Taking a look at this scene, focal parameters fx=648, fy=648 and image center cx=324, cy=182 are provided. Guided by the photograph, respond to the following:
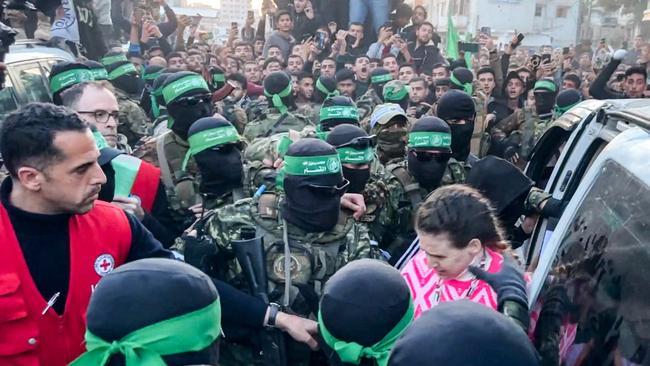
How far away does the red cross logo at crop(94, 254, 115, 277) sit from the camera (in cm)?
219

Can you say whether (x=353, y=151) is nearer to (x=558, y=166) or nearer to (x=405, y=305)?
(x=558, y=166)

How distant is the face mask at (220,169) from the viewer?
3834 millimetres

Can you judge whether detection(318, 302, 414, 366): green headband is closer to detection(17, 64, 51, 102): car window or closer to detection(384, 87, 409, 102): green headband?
detection(17, 64, 51, 102): car window

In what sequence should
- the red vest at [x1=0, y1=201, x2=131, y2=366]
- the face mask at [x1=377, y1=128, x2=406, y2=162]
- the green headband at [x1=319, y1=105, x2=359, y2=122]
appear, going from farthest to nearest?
1. the green headband at [x1=319, y1=105, x2=359, y2=122]
2. the face mask at [x1=377, y1=128, x2=406, y2=162]
3. the red vest at [x1=0, y1=201, x2=131, y2=366]

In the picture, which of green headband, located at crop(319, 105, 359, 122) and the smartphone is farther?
the smartphone

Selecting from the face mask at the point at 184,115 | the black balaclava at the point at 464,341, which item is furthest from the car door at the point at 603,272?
the face mask at the point at 184,115

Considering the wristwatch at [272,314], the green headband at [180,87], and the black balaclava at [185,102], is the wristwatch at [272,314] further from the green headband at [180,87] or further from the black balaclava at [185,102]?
the green headband at [180,87]

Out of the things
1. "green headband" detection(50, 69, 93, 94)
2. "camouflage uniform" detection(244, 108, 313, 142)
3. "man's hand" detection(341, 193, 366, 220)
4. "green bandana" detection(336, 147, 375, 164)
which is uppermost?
"green headband" detection(50, 69, 93, 94)

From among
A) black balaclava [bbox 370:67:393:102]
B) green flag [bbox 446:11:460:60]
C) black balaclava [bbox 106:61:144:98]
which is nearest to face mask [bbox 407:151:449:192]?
black balaclava [bbox 106:61:144:98]

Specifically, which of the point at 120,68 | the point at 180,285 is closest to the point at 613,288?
the point at 180,285

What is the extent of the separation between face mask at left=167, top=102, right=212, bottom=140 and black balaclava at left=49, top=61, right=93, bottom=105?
0.68 meters

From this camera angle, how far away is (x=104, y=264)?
7.27 feet

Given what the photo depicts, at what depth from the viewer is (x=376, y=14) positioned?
1320cm

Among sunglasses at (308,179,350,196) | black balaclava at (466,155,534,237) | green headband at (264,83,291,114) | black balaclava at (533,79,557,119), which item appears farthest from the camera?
black balaclava at (533,79,557,119)
